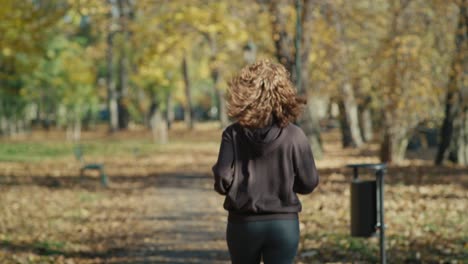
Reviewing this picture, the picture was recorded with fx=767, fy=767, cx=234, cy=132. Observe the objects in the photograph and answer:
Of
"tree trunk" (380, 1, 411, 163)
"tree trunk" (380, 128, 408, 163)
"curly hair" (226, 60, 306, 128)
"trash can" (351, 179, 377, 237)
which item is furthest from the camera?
"tree trunk" (380, 128, 408, 163)

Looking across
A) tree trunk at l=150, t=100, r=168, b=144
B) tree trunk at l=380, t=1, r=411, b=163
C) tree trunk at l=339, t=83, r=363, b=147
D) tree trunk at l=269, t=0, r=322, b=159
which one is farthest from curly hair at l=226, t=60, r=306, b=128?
tree trunk at l=150, t=100, r=168, b=144

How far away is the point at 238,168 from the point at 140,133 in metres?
46.8

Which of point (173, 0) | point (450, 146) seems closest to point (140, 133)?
point (173, 0)

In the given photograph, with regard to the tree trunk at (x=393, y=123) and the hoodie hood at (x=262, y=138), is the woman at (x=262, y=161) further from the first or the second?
the tree trunk at (x=393, y=123)

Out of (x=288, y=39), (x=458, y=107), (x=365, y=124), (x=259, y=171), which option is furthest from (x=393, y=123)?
(x=259, y=171)

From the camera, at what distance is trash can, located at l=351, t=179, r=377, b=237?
23.1 feet

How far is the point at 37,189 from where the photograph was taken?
679 inches

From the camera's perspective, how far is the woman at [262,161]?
400 centimetres

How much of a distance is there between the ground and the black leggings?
406 centimetres

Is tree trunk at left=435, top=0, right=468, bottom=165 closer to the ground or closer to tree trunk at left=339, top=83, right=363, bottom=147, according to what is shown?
the ground

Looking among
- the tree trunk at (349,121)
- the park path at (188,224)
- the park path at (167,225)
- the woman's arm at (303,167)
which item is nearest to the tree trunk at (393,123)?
the park path at (188,224)

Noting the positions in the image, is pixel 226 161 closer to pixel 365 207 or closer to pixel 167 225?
pixel 365 207

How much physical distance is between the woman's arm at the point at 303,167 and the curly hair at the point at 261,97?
0.52ft

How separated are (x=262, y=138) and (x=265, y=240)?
1.78ft
